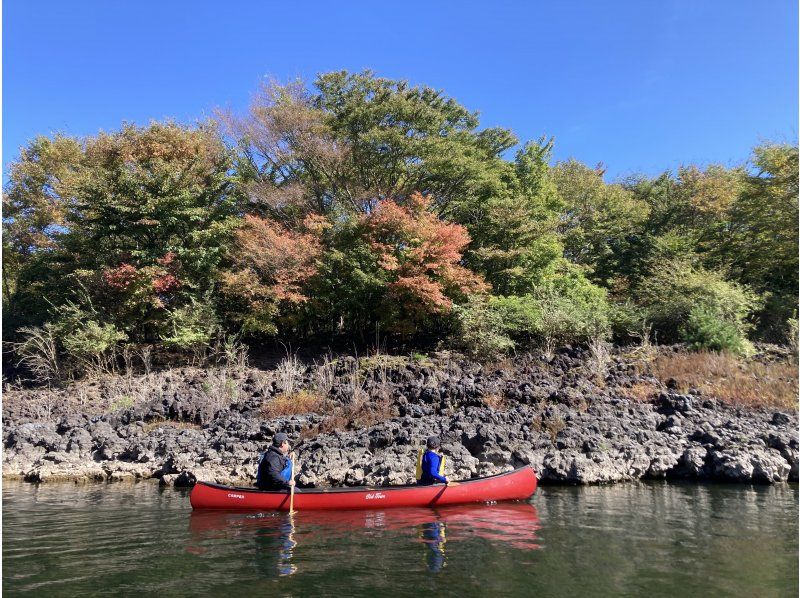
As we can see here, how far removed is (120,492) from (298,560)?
620 centimetres

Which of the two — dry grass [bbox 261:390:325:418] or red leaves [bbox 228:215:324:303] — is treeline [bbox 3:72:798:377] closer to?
red leaves [bbox 228:215:324:303]

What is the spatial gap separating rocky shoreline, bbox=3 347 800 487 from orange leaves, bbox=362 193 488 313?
2672 millimetres

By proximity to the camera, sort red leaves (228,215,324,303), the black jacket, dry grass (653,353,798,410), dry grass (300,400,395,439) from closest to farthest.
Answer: the black jacket, dry grass (300,400,395,439), dry grass (653,353,798,410), red leaves (228,215,324,303)

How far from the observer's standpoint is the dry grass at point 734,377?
44.8 feet

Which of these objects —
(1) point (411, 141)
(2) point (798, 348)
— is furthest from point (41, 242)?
(2) point (798, 348)

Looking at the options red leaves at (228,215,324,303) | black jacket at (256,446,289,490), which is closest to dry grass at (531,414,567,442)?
black jacket at (256,446,289,490)

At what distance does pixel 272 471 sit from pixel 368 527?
2.32m

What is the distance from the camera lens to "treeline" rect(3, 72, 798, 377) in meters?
18.8

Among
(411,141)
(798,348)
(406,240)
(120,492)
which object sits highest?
(411,141)

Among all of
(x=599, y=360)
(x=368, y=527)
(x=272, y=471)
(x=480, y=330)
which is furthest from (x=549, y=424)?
(x=272, y=471)

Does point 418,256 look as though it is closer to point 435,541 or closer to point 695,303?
point 695,303

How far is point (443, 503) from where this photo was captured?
9203 mm

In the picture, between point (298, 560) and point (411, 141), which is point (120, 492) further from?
point (411, 141)

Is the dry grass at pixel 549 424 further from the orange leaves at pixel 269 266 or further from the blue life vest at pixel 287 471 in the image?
the orange leaves at pixel 269 266
